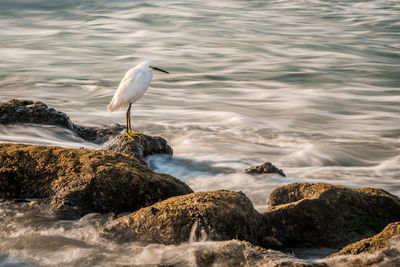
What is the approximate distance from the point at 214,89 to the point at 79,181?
8.23 meters

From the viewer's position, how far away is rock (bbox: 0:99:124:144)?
21.5 ft

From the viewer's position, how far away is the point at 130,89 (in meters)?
5.93

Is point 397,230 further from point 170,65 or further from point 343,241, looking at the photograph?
point 170,65

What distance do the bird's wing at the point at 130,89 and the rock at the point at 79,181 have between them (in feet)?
7.55

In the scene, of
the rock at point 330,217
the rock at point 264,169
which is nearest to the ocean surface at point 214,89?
the rock at point 264,169

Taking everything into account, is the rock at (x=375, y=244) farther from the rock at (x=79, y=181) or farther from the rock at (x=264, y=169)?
the rock at (x=264, y=169)

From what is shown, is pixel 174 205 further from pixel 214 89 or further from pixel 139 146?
pixel 214 89

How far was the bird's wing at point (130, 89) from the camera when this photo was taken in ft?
19.5

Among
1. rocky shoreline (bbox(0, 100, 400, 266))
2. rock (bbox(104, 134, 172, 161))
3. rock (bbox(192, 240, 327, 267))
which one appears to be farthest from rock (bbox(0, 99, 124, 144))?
rock (bbox(192, 240, 327, 267))

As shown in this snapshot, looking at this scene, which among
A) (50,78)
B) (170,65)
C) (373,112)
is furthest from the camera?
(170,65)

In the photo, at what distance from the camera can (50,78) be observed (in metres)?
11.9

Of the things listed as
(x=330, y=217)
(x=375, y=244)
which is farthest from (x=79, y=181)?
(x=375, y=244)

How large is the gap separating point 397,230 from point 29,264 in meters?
2.16

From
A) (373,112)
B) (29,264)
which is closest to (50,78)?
(373,112)
